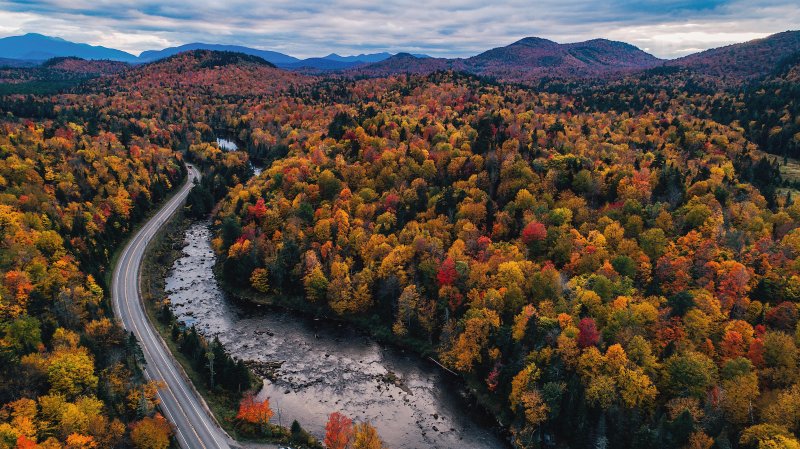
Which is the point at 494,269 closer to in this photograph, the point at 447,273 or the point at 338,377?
the point at 447,273

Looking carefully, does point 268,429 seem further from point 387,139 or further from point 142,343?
point 387,139

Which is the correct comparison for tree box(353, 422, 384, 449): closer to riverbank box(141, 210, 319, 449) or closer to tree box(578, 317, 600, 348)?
riverbank box(141, 210, 319, 449)

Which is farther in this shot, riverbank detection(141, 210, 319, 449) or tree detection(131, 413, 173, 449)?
riverbank detection(141, 210, 319, 449)

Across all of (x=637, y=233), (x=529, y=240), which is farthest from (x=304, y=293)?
(x=637, y=233)

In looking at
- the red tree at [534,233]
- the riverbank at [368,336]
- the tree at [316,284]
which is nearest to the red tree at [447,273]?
the riverbank at [368,336]

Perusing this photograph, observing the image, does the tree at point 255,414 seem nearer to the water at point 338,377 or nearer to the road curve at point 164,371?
the road curve at point 164,371

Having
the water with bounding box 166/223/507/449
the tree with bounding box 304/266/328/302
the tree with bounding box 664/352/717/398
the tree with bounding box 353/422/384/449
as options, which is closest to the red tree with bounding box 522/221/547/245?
the water with bounding box 166/223/507/449
